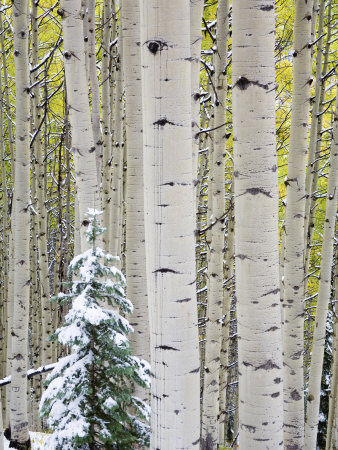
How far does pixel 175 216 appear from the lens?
1.73 meters

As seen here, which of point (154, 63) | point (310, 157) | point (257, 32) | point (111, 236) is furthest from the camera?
point (310, 157)

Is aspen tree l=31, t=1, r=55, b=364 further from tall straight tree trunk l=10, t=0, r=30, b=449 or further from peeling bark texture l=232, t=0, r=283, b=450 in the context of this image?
peeling bark texture l=232, t=0, r=283, b=450

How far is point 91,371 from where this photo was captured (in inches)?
104

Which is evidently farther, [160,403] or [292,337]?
[292,337]

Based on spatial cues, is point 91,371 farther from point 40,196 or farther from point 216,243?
point 40,196

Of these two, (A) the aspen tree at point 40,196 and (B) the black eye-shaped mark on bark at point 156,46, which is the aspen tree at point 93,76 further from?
(B) the black eye-shaped mark on bark at point 156,46

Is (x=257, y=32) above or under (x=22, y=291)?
above

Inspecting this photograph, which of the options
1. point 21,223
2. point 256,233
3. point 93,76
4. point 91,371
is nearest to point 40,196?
point 21,223

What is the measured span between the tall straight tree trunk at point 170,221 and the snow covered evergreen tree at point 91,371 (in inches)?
32.1

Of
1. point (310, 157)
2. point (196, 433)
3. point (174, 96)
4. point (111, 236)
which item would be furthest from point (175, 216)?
point (310, 157)

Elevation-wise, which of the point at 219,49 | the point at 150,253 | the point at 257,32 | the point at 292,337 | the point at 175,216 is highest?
the point at 219,49

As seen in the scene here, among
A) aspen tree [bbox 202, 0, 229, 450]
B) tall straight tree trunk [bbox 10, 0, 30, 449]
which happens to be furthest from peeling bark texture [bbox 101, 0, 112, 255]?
aspen tree [bbox 202, 0, 229, 450]

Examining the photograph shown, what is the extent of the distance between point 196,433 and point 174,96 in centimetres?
132

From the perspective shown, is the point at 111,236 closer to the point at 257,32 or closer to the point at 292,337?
the point at 292,337
